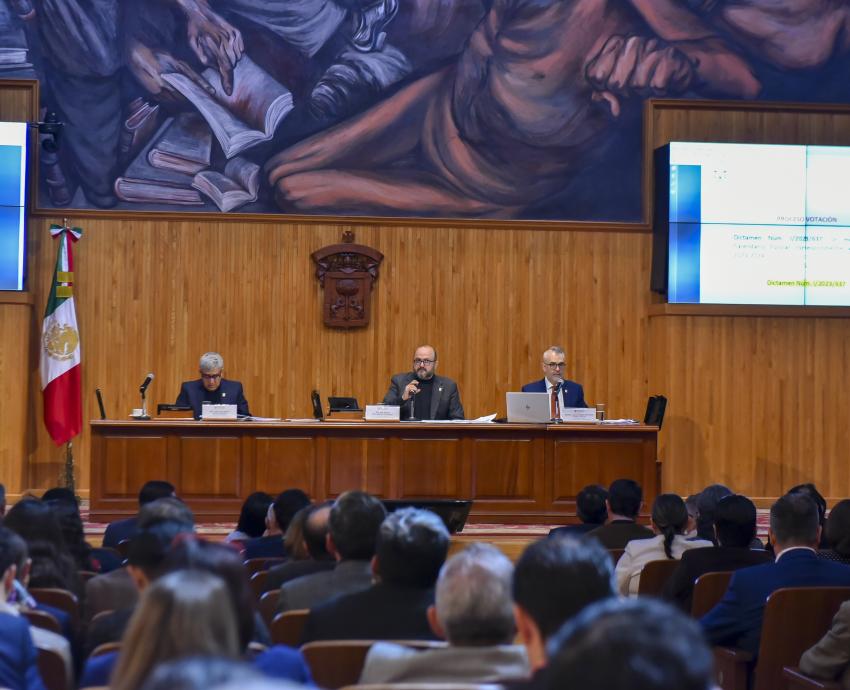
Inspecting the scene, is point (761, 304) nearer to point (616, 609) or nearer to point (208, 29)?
point (208, 29)

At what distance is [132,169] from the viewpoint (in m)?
12.3

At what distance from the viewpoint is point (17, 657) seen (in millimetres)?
3025

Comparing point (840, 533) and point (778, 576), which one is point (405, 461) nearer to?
point (840, 533)

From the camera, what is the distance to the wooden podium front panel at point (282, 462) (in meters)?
10.1

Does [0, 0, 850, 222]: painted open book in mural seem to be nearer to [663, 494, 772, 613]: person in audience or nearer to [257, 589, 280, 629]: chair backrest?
[663, 494, 772, 613]: person in audience

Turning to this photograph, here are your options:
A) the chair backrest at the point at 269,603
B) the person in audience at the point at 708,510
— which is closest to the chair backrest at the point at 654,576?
the person in audience at the point at 708,510

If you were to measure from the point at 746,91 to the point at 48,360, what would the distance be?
7.80 m

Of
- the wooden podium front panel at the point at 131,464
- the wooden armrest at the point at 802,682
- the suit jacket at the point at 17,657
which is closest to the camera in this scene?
the suit jacket at the point at 17,657

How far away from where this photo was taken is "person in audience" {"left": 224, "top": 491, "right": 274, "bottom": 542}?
6.18m

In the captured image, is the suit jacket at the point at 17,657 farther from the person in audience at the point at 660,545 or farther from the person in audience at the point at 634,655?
the person in audience at the point at 660,545

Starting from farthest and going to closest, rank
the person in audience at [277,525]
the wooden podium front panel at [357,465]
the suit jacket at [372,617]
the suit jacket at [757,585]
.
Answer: the wooden podium front panel at [357,465]
the person in audience at [277,525]
the suit jacket at [757,585]
the suit jacket at [372,617]

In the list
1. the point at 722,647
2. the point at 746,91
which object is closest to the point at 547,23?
the point at 746,91

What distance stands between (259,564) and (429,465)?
4840mm

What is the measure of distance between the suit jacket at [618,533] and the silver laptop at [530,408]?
3702mm
